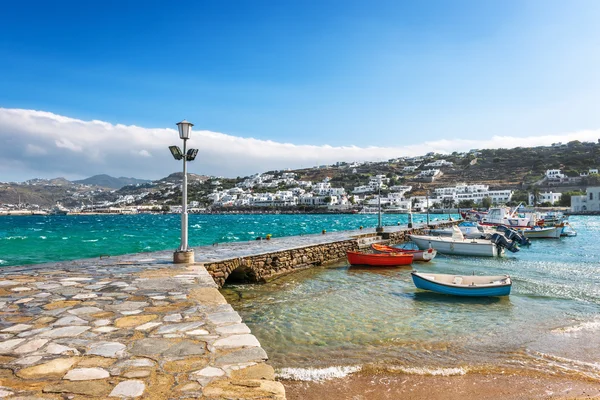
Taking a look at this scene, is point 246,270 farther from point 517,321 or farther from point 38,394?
point 38,394

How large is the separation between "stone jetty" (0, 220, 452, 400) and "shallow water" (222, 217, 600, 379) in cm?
250

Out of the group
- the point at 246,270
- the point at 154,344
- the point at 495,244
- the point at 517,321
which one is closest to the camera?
the point at 154,344

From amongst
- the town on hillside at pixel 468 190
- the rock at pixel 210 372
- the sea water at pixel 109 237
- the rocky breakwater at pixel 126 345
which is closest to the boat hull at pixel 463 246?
the sea water at pixel 109 237

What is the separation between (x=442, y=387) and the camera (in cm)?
646

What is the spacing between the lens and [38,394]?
10.6ft

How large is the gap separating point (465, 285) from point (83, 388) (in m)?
11.9

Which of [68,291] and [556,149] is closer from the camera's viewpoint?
[68,291]

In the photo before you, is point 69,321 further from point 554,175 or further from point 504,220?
point 554,175

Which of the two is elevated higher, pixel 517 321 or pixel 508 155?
pixel 508 155

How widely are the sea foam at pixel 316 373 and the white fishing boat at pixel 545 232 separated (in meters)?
39.3

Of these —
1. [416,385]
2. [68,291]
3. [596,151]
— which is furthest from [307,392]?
[596,151]

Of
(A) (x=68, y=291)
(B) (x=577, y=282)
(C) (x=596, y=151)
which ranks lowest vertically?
(B) (x=577, y=282)

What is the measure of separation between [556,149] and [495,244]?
205 meters

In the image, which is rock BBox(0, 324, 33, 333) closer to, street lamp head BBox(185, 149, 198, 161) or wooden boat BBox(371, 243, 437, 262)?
street lamp head BBox(185, 149, 198, 161)
